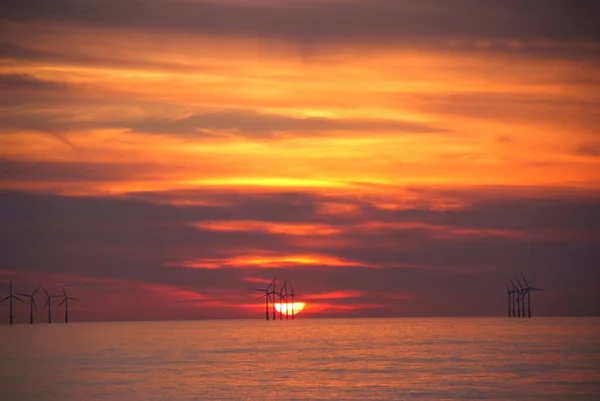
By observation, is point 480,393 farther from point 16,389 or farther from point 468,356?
point 468,356

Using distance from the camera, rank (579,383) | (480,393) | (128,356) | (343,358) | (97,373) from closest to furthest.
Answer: (480,393) → (579,383) → (97,373) → (343,358) → (128,356)

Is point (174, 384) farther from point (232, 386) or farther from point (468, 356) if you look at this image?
point (468, 356)

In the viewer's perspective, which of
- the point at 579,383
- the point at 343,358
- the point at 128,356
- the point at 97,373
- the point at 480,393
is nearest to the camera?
the point at 480,393

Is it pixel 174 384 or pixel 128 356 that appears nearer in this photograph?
pixel 174 384

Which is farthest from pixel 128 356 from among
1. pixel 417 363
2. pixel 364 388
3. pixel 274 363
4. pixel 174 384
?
pixel 364 388

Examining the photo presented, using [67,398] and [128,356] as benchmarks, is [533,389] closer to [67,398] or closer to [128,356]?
[67,398]

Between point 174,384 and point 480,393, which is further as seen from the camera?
point 174,384

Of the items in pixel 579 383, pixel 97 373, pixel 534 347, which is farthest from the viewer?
pixel 534 347

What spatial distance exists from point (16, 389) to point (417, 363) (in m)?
50.6

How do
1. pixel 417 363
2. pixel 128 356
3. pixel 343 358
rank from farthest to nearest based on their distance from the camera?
pixel 128 356
pixel 343 358
pixel 417 363

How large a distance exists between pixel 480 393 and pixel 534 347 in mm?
82599

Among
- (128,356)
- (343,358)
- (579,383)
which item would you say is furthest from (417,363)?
(128,356)

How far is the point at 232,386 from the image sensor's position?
96.6 m

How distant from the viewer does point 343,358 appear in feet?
468
